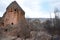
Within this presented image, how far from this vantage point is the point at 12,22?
139 feet

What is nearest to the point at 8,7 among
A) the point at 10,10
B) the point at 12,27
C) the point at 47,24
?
the point at 10,10

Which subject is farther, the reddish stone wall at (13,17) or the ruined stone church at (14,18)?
the reddish stone wall at (13,17)

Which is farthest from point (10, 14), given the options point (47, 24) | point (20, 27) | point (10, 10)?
point (47, 24)

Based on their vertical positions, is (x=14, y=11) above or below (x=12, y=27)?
above

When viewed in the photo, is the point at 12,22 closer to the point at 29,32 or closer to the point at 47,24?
the point at 29,32

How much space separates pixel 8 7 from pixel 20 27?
651 cm

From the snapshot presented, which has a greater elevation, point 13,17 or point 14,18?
point 13,17

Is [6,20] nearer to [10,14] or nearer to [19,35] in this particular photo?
[10,14]

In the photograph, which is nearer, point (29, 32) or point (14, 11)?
point (29, 32)

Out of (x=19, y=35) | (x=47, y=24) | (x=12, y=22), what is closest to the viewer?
(x=19, y=35)

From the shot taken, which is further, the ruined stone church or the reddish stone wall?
the reddish stone wall

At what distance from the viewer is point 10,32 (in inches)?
1475

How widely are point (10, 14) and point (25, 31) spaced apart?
6606 mm

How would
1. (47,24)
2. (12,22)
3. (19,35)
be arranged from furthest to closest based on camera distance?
(47,24) → (12,22) → (19,35)
